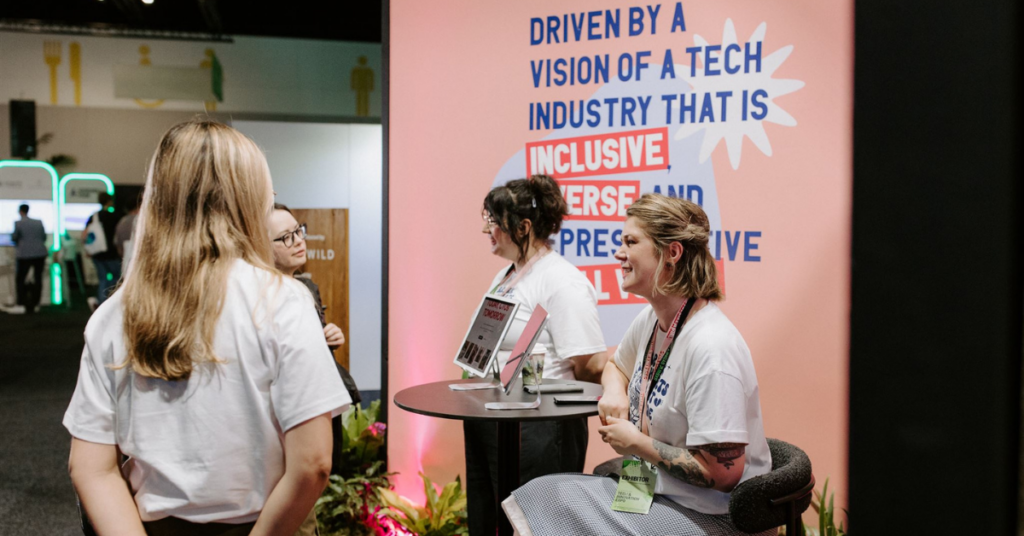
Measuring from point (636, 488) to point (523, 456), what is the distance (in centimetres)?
78

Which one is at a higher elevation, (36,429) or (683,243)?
(683,243)

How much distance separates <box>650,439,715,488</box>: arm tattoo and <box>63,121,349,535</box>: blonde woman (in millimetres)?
921

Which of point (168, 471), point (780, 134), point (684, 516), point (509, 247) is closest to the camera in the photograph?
point (168, 471)

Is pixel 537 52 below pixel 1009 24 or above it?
above

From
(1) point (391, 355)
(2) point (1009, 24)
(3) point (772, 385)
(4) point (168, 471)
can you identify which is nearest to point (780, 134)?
(3) point (772, 385)

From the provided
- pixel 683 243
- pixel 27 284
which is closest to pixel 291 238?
pixel 683 243

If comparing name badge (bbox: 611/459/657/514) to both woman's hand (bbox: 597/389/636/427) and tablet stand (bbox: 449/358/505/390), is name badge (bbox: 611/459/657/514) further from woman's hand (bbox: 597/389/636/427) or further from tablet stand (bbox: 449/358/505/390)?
tablet stand (bbox: 449/358/505/390)

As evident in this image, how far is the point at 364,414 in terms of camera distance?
13.2ft

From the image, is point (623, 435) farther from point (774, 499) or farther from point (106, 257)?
point (106, 257)

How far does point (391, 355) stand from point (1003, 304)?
368cm

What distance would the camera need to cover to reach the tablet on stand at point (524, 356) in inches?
88.0

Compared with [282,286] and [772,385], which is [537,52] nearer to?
[772,385]

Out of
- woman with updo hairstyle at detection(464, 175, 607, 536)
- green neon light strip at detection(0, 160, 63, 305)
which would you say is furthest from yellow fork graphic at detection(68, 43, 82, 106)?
woman with updo hairstyle at detection(464, 175, 607, 536)

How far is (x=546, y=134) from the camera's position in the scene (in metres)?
3.60
